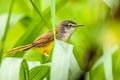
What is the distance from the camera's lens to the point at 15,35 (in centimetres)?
187

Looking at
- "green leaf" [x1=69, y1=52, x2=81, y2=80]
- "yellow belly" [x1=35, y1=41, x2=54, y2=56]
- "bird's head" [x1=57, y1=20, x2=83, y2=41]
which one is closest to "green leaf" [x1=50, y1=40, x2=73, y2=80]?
"green leaf" [x1=69, y1=52, x2=81, y2=80]

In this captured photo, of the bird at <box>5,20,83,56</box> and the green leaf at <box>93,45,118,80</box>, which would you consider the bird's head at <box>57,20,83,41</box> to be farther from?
the green leaf at <box>93,45,118,80</box>

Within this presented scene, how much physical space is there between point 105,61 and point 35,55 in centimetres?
60

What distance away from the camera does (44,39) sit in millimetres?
1568

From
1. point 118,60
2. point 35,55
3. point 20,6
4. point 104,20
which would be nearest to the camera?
point 104,20

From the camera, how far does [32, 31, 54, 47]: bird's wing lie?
1514mm

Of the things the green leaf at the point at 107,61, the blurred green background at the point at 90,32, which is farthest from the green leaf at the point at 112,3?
the green leaf at the point at 107,61

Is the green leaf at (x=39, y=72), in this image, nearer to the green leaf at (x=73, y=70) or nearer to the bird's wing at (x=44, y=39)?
the green leaf at (x=73, y=70)

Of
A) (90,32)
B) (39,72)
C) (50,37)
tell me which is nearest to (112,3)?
(90,32)

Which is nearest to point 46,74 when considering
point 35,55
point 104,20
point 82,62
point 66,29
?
point 82,62

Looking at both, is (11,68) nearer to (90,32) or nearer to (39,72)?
(39,72)

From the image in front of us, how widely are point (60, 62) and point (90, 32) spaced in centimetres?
27

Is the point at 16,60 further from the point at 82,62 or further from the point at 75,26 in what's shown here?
the point at 75,26

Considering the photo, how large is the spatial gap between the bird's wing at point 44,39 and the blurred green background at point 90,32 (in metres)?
0.06
